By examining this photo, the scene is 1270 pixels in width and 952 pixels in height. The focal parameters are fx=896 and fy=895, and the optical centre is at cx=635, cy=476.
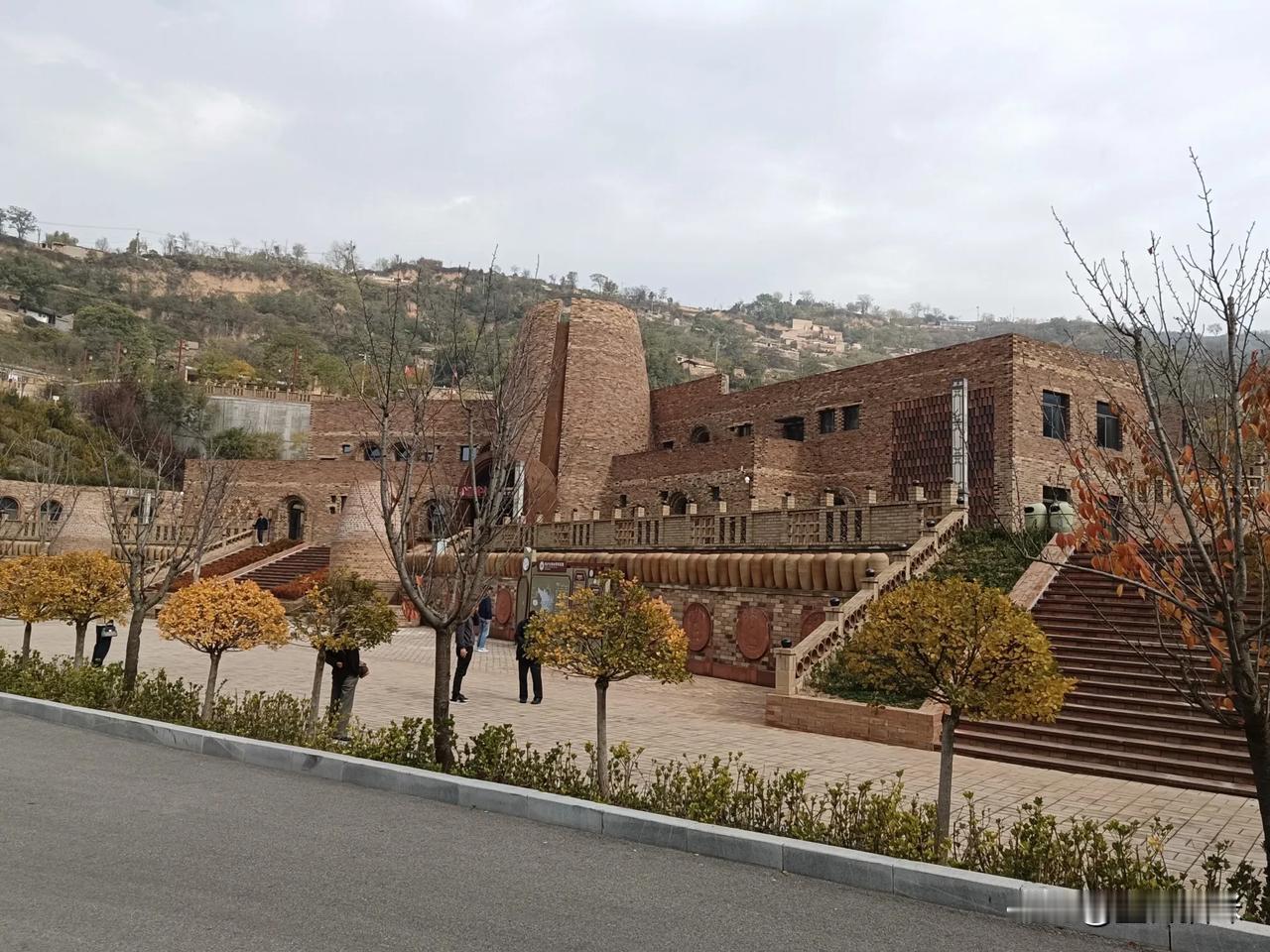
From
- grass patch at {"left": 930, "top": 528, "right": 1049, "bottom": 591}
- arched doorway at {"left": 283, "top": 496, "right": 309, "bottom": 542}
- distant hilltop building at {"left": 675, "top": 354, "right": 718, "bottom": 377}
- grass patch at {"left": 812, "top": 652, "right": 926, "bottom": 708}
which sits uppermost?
distant hilltop building at {"left": 675, "top": 354, "right": 718, "bottom": 377}

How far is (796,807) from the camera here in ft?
22.1

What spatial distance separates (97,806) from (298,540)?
37480 millimetres

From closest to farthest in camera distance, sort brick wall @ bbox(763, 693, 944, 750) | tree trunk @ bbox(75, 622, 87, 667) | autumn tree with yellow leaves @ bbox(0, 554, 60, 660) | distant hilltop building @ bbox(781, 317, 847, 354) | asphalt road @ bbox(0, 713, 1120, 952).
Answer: asphalt road @ bbox(0, 713, 1120, 952)
brick wall @ bbox(763, 693, 944, 750)
autumn tree with yellow leaves @ bbox(0, 554, 60, 660)
tree trunk @ bbox(75, 622, 87, 667)
distant hilltop building @ bbox(781, 317, 847, 354)

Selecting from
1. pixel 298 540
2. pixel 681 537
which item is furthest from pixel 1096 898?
pixel 298 540

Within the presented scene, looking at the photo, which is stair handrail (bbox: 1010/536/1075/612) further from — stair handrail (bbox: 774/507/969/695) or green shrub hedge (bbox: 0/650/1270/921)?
green shrub hedge (bbox: 0/650/1270/921)

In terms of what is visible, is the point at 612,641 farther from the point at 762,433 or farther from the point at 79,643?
the point at 762,433

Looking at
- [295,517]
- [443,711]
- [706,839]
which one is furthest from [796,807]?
[295,517]

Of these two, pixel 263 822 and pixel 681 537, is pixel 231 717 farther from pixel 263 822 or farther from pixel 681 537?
pixel 681 537

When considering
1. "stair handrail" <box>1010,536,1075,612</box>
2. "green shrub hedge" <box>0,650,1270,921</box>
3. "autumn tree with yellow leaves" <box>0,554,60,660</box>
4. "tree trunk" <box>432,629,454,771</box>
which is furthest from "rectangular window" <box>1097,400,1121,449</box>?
"autumn tree with yellow leaves" <box>0,554,60,660</box>

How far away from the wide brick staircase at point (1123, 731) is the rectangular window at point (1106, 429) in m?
15.4

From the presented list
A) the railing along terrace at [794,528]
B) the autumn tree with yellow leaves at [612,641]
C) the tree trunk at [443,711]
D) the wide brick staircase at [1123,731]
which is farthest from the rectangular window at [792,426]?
the tree trunk at [443,711]

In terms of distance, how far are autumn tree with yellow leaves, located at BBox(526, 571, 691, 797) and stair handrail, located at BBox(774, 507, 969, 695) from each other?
504 centimetres

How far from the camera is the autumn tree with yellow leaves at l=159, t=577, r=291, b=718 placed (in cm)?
982

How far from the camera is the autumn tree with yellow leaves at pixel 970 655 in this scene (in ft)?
21.1
